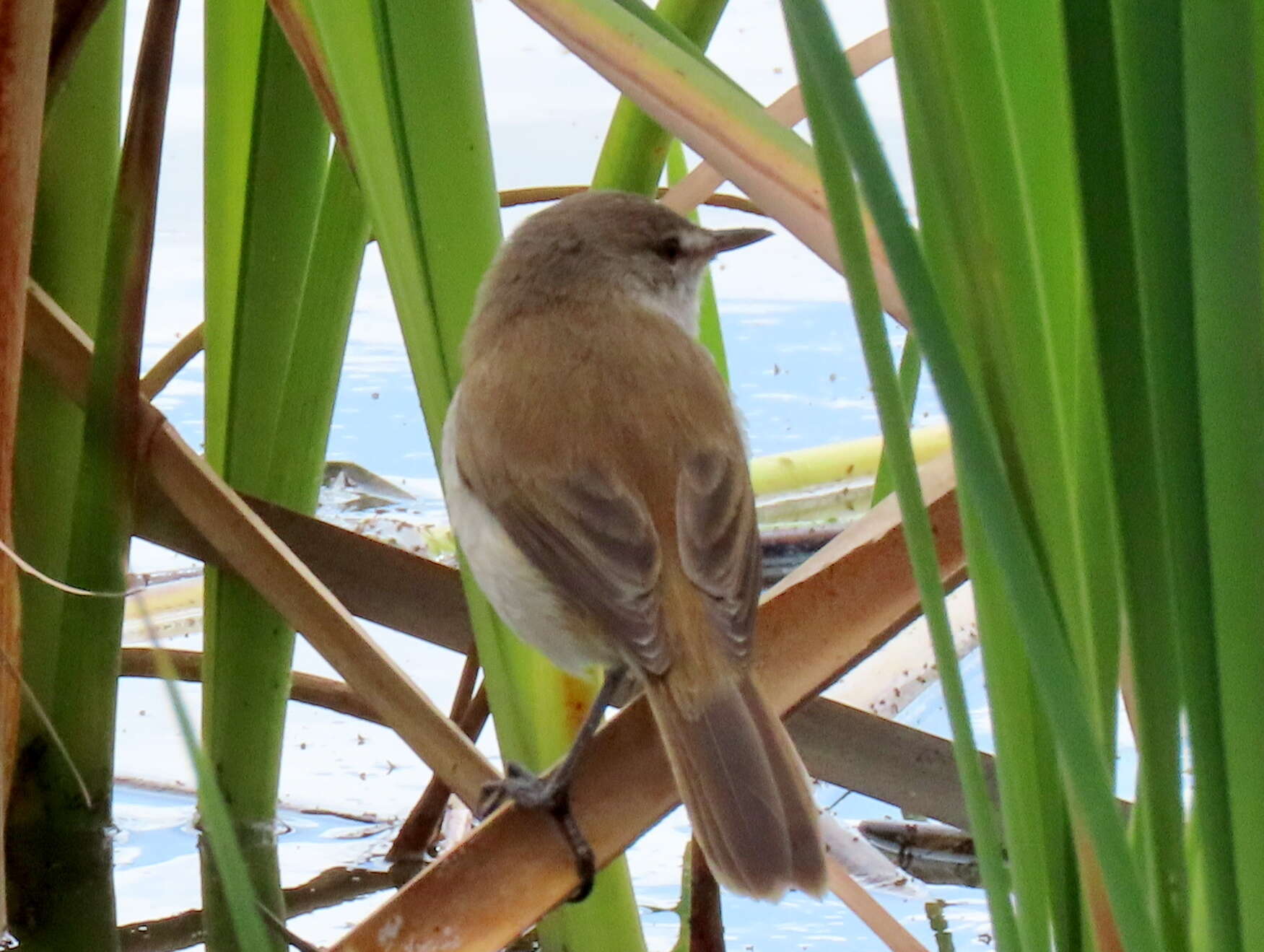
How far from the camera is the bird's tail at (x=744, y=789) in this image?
108cm

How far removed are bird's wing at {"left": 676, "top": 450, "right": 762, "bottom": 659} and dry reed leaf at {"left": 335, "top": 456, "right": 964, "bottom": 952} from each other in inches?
1.1

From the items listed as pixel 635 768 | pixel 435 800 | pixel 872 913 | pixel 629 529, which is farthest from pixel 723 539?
pixel 435 800

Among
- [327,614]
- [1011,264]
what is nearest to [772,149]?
[1011,264]

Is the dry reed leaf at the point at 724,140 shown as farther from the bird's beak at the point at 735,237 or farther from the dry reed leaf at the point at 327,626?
the bird's beak at the point at 735,237

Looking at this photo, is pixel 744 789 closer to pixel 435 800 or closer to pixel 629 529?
pixel 629 529

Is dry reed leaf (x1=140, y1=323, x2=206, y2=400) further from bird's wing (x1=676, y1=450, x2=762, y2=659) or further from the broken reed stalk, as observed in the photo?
bird's wing (x1=676, y1=450, x2=762, y2=659)

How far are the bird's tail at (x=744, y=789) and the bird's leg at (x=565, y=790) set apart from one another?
0.26ft

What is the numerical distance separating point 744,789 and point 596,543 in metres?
0.32

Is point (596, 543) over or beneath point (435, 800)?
over

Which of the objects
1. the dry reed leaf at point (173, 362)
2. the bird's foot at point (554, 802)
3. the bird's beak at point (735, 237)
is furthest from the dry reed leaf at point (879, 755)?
the dry reed leaf at point (173, 362)

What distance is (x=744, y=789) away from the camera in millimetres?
1128

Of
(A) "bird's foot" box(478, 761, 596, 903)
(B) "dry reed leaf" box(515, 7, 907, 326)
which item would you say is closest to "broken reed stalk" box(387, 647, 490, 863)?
(A) "bird's foot" box(478, 761, 596, 903)

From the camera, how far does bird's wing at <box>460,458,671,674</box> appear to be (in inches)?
51.7

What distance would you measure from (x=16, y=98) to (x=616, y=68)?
51 centimetres
